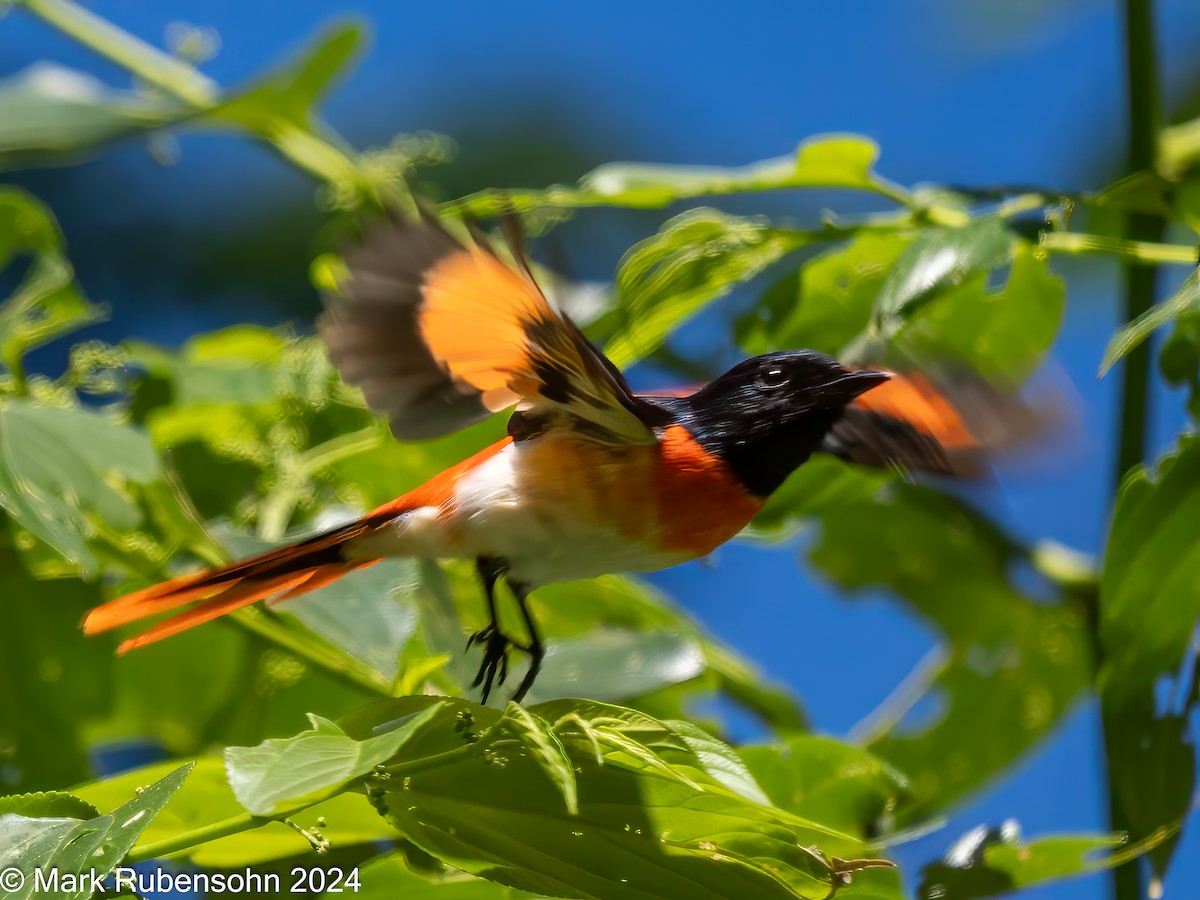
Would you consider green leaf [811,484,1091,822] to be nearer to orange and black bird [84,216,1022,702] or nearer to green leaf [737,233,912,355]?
green leaf [737,233,912,355]

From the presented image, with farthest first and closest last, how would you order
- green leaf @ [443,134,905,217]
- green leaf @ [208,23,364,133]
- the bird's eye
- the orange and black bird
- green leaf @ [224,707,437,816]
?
green leaf @ [208,23,364,133] < green leaf @ [443,134,905,217] < the bird's eye < the orange and black bird < green leaf @ [224,707,437,816]

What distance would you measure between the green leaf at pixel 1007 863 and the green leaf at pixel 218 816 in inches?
11.8

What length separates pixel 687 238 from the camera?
0.81m

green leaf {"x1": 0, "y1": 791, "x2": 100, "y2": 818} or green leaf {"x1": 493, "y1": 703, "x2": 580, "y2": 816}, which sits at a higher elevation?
green leaf {"x1": 493, "y1": 703, "x2": 580, "y2": 816}

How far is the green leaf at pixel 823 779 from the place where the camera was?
723mm

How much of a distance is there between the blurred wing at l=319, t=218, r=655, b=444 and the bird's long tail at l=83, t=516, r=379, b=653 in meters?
0.11

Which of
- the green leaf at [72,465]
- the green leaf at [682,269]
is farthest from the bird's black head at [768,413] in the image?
the green leaf at [72,465]

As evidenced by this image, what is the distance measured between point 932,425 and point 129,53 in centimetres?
73

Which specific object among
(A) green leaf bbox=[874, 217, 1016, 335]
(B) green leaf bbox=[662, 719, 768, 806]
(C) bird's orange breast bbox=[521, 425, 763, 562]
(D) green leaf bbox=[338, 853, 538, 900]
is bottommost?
(D) green leaf bbox=[338, 853, 538, 900]

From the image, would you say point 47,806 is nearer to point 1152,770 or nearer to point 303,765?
point 303,765

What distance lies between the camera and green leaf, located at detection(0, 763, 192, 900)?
49cm

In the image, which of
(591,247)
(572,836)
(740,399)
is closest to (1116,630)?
(740,399)

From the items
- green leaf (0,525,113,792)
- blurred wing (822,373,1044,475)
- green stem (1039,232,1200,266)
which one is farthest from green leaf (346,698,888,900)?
green leaf (0,525,113,792)

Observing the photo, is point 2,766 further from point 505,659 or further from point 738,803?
point 738,803
